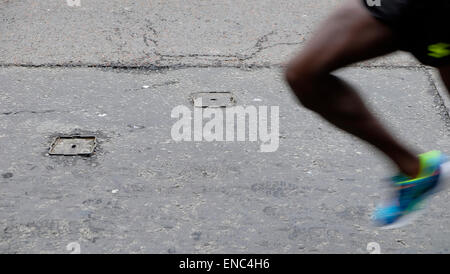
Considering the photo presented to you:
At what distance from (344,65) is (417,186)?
0.60 m

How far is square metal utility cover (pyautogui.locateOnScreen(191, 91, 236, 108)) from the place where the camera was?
4.52 m

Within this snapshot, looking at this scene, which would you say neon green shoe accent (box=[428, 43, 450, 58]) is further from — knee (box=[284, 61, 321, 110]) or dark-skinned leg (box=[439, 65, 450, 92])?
knee (box=[284, 61, 321, 110])

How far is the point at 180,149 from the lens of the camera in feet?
13.0

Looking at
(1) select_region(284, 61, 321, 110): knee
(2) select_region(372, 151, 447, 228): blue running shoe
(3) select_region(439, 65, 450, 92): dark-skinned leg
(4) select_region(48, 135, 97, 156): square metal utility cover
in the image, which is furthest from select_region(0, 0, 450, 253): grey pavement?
(1) select_region(284, 61, 321, 110): knee

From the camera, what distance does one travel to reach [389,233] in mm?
3180

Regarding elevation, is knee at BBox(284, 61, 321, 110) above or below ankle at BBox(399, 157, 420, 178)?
above

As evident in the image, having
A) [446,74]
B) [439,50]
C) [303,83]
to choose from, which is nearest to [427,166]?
[446,74]

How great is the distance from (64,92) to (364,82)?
2111mm

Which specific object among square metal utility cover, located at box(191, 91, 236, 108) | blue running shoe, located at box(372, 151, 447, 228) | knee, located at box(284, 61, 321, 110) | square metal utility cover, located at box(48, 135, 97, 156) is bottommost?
blue running shoe, located at box(372, 151, 447, 228)

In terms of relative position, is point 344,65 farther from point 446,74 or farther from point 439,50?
point 446,74

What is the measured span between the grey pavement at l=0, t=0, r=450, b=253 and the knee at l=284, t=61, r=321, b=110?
563mm
